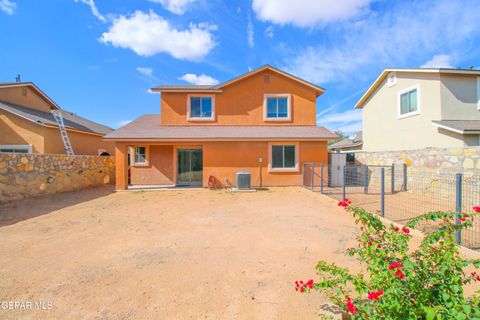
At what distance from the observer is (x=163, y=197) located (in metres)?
9.87

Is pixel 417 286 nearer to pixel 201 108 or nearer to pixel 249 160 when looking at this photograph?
pixel 249 160

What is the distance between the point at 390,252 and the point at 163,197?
9.26 m

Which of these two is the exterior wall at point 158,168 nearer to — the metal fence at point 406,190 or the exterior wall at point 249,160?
the exterior wall at point 249,160

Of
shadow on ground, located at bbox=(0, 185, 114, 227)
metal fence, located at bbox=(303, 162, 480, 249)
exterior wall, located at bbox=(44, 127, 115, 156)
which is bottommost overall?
shadow on ground, located at bbox=(0, 185, 114, 227)

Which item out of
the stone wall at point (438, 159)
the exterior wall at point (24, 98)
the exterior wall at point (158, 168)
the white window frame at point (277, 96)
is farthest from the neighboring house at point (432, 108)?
the exterior wall at point (24, 98)

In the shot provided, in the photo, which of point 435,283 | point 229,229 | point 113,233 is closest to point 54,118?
point 113,233

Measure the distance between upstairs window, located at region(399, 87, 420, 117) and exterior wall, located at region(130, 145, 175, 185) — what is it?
15.4 metres

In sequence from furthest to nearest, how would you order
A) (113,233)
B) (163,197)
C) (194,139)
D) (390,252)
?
(194,139), (163,197), (113,233), (390,252)

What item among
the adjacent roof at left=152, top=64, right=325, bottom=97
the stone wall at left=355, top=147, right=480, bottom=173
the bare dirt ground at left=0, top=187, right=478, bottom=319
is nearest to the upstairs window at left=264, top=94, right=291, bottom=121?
the adjacent roof at left=152, top=64, right=325, bottom=97

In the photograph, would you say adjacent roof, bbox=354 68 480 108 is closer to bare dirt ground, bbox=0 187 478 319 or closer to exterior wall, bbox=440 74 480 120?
exterior wall, bbox=440 74 480 120

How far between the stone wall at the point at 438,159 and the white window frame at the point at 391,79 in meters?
5.85

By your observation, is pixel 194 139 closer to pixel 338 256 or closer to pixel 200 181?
pixel 200 181

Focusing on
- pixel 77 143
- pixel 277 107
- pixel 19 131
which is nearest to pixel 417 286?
pixel 277 107

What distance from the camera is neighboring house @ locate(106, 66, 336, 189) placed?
12141 mm
